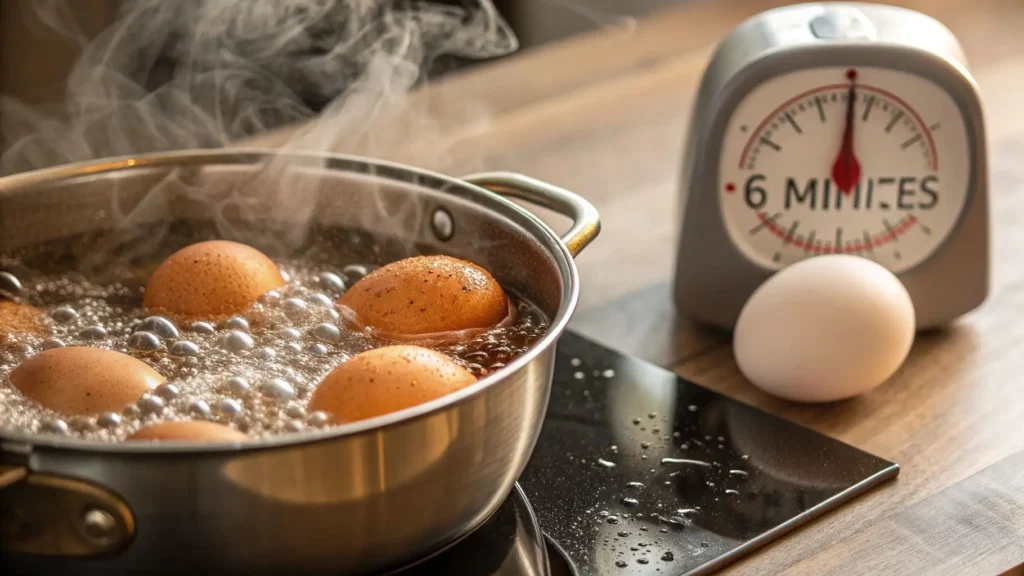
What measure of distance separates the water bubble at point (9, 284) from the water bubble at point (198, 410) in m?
0.29

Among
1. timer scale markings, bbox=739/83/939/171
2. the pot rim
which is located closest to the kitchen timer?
timer scale markings, bbox=739/83/939/171

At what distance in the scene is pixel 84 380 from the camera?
24.9 inches

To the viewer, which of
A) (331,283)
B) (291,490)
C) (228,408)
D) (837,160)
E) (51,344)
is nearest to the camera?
(291,490)

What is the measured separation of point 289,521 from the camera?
55 cm

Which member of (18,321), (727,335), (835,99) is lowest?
(727,335)

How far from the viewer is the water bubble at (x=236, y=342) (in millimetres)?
726

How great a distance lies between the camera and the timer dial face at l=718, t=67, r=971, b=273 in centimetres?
93

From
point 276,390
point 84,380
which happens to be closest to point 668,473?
point 276,390

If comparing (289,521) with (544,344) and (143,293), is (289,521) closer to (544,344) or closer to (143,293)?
(544,344)

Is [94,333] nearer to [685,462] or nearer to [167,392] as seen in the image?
[167,392]

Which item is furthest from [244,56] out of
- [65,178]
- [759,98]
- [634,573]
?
[634,573]

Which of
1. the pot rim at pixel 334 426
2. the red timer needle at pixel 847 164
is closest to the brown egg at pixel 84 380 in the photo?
the pot rim at pixel 334 426

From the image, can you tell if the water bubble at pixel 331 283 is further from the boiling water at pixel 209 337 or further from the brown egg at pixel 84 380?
the brown egg at pixel 84 380

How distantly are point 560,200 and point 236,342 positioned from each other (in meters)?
0.24
